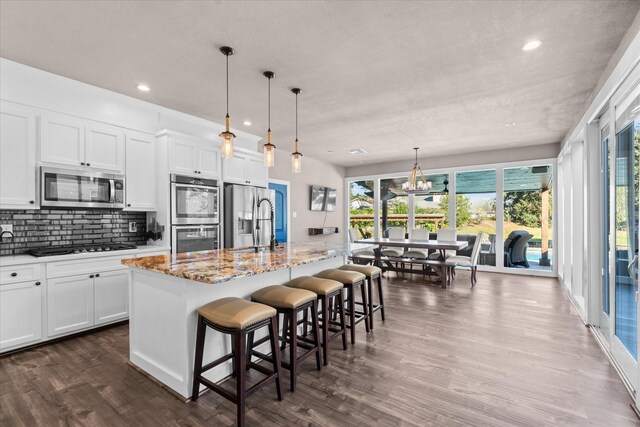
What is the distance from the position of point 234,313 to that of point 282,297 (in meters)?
0.47

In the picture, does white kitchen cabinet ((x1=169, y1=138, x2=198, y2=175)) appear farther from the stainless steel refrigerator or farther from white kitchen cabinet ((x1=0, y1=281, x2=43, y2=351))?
white kitchen cabinet ((x1=0, y1=281, x2=43, y2=351))

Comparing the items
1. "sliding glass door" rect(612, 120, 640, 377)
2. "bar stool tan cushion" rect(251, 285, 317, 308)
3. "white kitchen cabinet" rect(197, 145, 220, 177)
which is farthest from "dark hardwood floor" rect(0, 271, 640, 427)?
"white kitchen cabinet" rect(197, 145, 220, 177)

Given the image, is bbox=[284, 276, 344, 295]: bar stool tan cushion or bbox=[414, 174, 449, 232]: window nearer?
bbox=[284, 276, 344, 295]: bar stool tan cushion

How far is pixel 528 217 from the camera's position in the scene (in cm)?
625

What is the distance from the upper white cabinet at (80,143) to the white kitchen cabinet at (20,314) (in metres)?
1.20

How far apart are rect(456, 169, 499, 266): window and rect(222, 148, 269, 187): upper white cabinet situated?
4.42 metres

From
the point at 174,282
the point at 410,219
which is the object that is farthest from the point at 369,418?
the point at 410,219

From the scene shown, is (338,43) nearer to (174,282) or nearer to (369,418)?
(174,282)

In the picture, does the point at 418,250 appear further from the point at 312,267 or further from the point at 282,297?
the point at 282,297

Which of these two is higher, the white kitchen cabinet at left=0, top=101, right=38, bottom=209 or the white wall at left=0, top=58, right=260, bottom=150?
the white wall at left=0, top=58, right=260, bottom=150

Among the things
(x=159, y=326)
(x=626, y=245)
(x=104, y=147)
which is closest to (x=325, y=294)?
(x=159, y=326)

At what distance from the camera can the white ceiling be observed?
82.6 inches

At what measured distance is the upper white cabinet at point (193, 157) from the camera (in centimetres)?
386

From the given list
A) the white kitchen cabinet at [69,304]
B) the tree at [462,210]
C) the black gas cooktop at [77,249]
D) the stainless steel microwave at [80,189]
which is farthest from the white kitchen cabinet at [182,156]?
the tree at [462,210]
